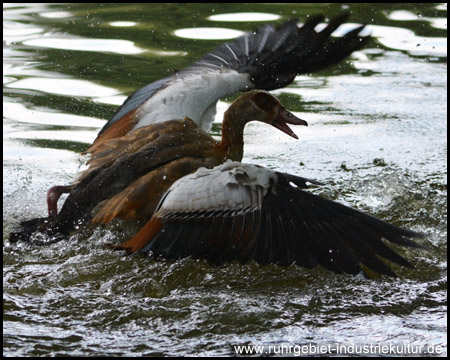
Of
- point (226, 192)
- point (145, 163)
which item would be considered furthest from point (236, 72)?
point (226, 192)

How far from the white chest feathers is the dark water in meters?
0.52

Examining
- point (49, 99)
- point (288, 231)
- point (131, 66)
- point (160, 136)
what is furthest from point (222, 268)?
point (131, 66)

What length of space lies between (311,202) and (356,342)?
1.02 metres

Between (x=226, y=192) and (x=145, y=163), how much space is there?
36.8 inches

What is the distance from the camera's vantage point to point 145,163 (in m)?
5.90

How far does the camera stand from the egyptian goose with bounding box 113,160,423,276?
509 cm

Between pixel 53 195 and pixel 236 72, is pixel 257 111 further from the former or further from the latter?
pixel 53 195

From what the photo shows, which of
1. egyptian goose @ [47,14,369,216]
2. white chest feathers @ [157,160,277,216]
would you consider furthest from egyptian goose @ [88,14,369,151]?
white chest feathers @ [157,160,277,216]

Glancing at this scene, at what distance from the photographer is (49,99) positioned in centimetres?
880

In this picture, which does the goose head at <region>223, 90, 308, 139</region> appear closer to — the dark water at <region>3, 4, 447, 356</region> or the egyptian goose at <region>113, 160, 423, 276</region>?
the dark water at <region>3, 4, 447, 356</region>

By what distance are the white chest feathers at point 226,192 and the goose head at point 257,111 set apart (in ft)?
3.53

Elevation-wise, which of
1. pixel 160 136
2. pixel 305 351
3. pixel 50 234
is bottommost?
pixel 305 351

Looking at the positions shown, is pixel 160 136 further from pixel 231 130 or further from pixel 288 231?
pixel 288 231

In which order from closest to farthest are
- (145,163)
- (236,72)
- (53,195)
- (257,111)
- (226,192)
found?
(226,192), (145,163), (53,195), (257,111), (236,72)
